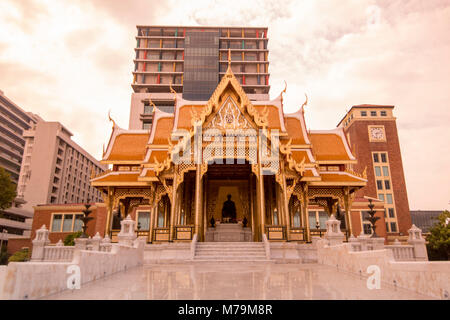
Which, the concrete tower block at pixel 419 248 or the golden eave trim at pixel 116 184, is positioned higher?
the golden eave trim at pixel 116 184

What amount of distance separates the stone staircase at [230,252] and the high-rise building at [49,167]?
5183 centimetres

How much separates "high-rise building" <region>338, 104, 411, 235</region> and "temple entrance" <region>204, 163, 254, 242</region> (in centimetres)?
4146

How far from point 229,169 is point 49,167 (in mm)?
58664

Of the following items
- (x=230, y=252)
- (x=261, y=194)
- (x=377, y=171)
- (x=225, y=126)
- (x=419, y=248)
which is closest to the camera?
(x=230, y=252)

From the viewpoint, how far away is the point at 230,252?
13648mm

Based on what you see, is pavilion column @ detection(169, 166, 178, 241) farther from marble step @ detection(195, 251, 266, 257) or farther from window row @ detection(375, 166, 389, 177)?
window row @ detection(375, 166, 389, 177)

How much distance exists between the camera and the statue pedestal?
20.0 m

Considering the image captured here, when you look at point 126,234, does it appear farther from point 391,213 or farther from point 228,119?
point 391,213

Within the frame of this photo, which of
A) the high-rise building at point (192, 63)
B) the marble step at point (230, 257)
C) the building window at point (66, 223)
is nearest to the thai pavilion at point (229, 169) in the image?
the marble step at point (230, 257)

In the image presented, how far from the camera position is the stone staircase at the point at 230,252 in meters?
13.1

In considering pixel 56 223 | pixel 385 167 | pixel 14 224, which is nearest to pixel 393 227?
pixel 385 167

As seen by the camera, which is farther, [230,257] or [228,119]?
[228,119]

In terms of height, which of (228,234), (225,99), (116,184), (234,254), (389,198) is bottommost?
(234,254)

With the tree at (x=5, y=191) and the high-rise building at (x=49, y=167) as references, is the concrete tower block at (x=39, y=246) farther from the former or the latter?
the high-rise building at (x=49, y=167)
